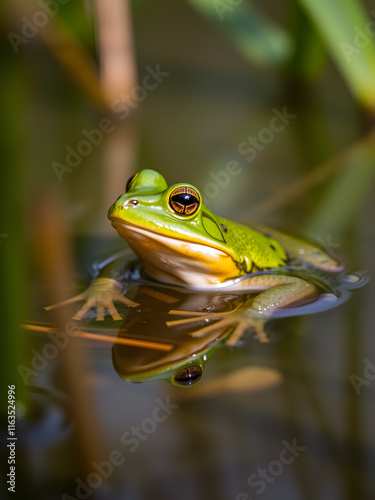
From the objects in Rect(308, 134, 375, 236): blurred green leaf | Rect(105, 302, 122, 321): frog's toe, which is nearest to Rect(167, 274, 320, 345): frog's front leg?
Rect(105, 302, 122, 321): frog's toe

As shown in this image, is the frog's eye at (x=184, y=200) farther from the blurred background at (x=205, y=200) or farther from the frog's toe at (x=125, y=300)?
the blurred background at (x=205, y=200)

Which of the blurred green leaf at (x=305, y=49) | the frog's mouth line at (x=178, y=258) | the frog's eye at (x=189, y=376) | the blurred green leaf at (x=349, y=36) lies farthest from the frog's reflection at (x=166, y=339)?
the blurred green leaf at (x=305, y=49)

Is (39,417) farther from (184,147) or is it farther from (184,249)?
(184,147)

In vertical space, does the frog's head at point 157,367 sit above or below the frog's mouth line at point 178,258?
below

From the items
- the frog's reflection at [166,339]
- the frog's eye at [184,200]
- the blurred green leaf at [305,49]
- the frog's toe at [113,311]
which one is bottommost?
the frog's toe at [113,311]

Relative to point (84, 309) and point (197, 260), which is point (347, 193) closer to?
point (197, 260)

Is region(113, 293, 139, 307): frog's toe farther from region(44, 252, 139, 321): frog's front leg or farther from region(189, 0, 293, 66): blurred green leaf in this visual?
region(189, 0, 293, 66): blurred green leaf

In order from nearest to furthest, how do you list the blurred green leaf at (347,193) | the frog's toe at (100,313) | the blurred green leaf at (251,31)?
the frog's toe at (100,313)
the blurred green leaf at (347,193)
the blurred green leaf at (251,31)
